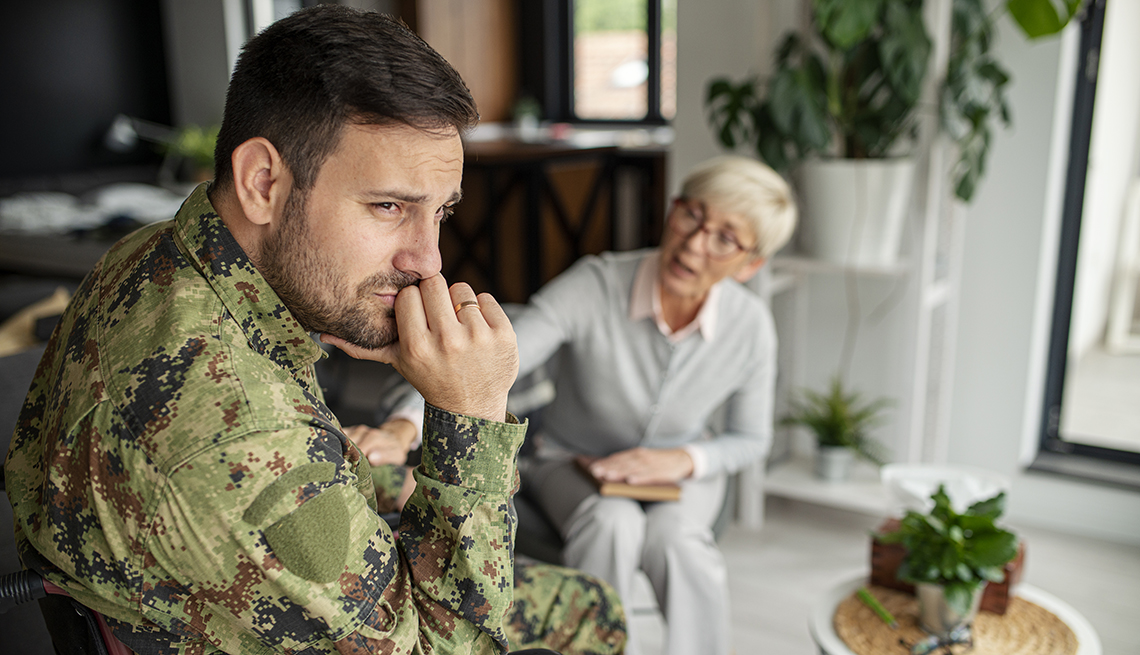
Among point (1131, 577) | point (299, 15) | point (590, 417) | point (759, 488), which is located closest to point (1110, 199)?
point (1131, 577)

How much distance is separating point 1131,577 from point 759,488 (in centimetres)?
101

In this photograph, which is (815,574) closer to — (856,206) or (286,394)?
(856,206)

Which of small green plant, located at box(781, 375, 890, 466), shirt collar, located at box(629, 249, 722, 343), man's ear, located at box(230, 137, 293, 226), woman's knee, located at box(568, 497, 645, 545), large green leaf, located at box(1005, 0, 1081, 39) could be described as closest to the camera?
man's ear, located at box(230, 137, 293, 226)

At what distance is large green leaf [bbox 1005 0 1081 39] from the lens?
6.93 feet

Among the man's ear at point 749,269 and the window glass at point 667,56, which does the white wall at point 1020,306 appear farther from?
the window glass at point 667,56

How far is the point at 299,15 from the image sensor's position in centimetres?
90

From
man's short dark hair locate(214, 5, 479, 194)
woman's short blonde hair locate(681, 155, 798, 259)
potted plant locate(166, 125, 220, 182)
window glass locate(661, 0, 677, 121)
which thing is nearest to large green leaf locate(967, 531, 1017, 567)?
woman's short blonde hair locate(681, 155, 798, 259)

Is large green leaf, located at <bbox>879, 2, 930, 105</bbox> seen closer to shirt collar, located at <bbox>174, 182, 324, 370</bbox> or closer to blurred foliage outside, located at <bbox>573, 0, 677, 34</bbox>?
shirt collar, located at <bbox>174, 182, 324, 370</bbox>

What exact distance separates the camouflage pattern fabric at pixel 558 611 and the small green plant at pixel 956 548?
1.75 ft

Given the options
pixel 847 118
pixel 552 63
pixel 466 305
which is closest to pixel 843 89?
pixel 847 118

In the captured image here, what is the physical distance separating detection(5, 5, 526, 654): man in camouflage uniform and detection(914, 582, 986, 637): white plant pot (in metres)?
0.92

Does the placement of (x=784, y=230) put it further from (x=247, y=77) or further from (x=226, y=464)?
(x=226, y=464)

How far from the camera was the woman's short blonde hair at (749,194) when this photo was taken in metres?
1.81

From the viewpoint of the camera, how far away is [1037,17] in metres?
2.12
